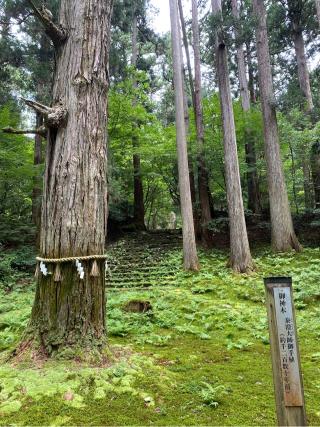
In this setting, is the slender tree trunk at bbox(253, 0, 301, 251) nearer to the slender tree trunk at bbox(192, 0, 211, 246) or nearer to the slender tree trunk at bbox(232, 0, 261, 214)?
the slender tree trunk at bbox(232, 0, 261, 214)

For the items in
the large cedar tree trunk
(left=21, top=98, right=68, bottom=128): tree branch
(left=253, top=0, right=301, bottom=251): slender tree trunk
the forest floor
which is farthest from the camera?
the large cedar tree trunk

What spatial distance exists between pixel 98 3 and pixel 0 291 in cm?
691

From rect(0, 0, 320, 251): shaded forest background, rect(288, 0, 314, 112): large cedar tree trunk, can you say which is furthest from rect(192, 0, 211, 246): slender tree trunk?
rect(288, 0, 314, 112): large cedar tree trunk

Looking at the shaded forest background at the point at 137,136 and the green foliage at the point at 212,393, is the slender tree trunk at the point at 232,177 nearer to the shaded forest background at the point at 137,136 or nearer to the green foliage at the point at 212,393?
the shaded forest background at the point at 137,136

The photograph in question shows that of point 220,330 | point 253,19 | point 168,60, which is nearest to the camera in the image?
point 220,330

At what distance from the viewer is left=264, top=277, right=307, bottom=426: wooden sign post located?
2.14 m

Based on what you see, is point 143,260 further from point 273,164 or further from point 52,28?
point 52,28

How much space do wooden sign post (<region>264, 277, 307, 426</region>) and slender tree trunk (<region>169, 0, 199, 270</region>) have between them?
7.28 metres

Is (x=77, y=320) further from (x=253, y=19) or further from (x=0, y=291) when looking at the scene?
(x=253, y=19)

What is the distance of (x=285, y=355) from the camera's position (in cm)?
220

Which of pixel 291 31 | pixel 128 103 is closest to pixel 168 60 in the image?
pixel 291 31

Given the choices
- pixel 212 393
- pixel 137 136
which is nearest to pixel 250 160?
pixel 137 136

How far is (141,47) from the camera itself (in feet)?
59.2

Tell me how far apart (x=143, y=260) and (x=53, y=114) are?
26.4 feet
